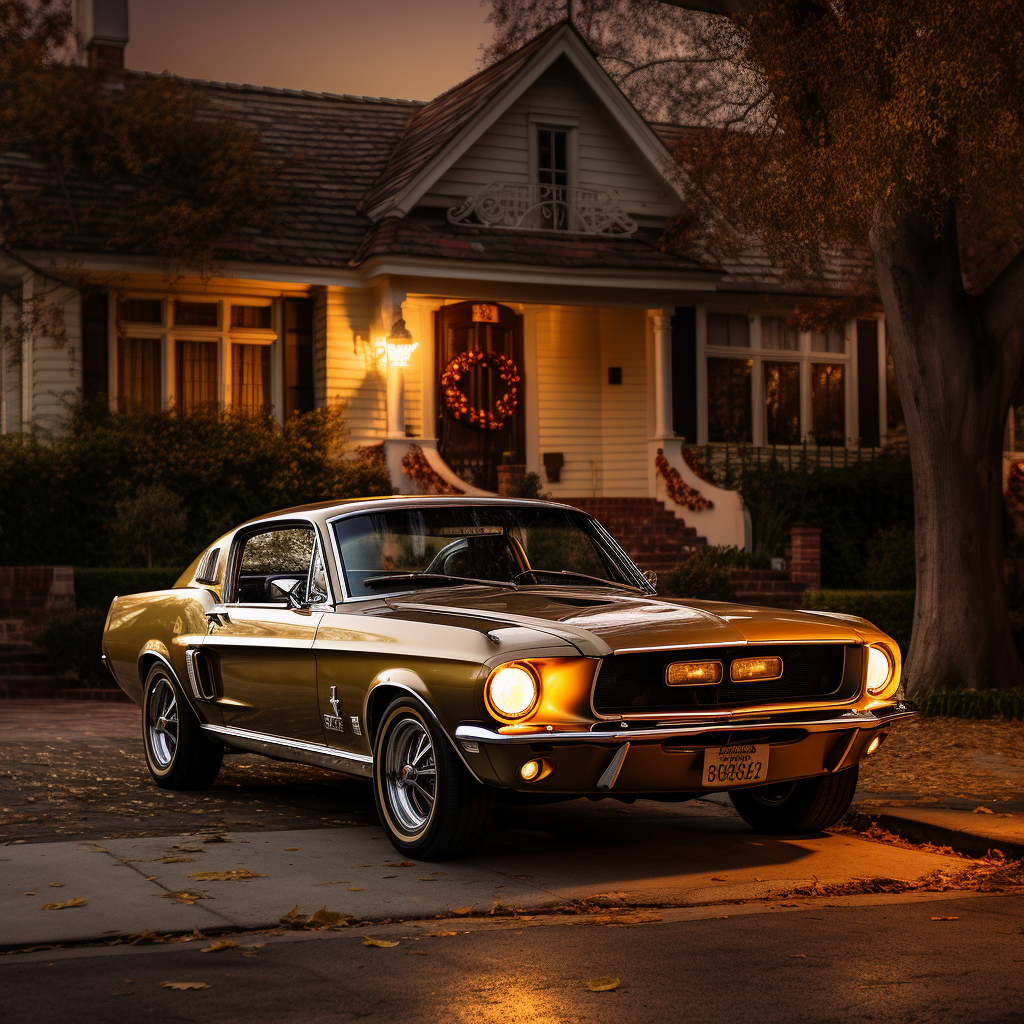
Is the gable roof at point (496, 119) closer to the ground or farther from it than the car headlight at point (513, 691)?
farther from it

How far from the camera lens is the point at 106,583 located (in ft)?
52.4

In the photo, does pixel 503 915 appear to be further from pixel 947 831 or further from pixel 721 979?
pixel 947 831

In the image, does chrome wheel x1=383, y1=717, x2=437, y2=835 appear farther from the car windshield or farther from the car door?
the car windshield

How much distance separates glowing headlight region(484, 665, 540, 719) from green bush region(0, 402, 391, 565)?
40.3ft

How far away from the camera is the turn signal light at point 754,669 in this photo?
617cm

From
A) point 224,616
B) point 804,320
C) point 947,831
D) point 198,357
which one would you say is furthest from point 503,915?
point 198,357

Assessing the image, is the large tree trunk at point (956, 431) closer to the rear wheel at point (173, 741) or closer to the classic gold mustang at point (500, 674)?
the classic gold mustang at point (500, 674)

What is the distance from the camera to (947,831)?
275 inches

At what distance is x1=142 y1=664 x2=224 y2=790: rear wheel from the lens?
838cm

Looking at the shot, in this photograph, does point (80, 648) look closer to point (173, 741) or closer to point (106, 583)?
point (106, 583)

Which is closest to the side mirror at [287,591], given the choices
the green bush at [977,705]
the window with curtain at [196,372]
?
the green bush at [977,705]

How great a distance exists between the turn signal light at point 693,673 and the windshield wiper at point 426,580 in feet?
4.57

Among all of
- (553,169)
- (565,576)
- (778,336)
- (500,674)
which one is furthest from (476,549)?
(778,336)

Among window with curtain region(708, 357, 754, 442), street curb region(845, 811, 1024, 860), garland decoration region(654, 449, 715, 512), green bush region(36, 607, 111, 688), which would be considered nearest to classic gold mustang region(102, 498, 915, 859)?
street curb region(845, 811, 1024, 860)
